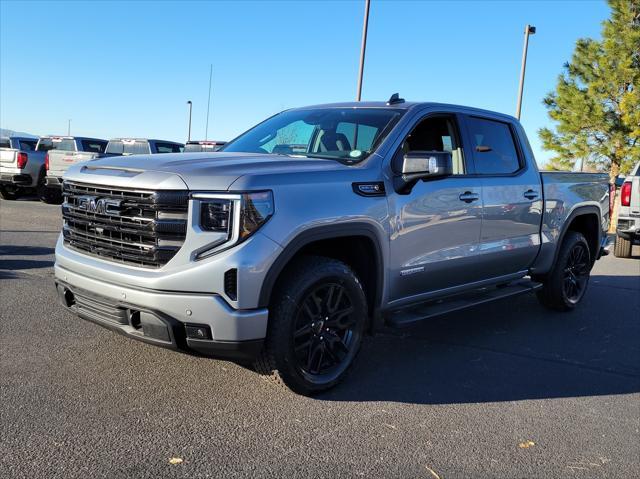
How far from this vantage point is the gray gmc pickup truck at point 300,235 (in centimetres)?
343

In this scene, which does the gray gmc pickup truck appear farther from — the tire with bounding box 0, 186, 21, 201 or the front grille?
the tire with bounding box 0, 186, 21, 201

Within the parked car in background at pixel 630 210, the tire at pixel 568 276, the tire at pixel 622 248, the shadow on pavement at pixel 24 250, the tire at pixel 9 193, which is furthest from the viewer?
the tire at pixel 9 193

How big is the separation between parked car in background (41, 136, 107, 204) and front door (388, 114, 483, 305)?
33.3 ft

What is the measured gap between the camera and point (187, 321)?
3.43 metres

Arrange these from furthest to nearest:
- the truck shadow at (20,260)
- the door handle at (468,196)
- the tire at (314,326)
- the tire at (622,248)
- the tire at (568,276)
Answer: the tire at (622,248), the truck shadow at (20,260), the tire at (568,276), the door handle at (468,196), the tire at (314,326)

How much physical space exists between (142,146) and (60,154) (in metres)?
2.46

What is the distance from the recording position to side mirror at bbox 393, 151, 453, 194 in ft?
13.6

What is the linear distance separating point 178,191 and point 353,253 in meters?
1.37

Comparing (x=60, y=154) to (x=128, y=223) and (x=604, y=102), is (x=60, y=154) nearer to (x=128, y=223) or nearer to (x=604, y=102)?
(x=128, y=223)

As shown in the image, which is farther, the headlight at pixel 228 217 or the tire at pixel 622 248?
the tire at pixel 622 248

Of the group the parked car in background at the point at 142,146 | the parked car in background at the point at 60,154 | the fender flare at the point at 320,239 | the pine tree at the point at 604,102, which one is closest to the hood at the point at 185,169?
the fender flare at the point at 320,239

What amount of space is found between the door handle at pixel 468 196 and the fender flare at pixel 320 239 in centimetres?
105

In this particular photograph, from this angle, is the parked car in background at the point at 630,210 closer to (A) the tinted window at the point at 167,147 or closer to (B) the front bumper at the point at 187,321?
(B) the front bumper at the point at 187,321

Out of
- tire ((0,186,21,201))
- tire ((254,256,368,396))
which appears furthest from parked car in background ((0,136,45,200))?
tire ((254,256,368,396))
